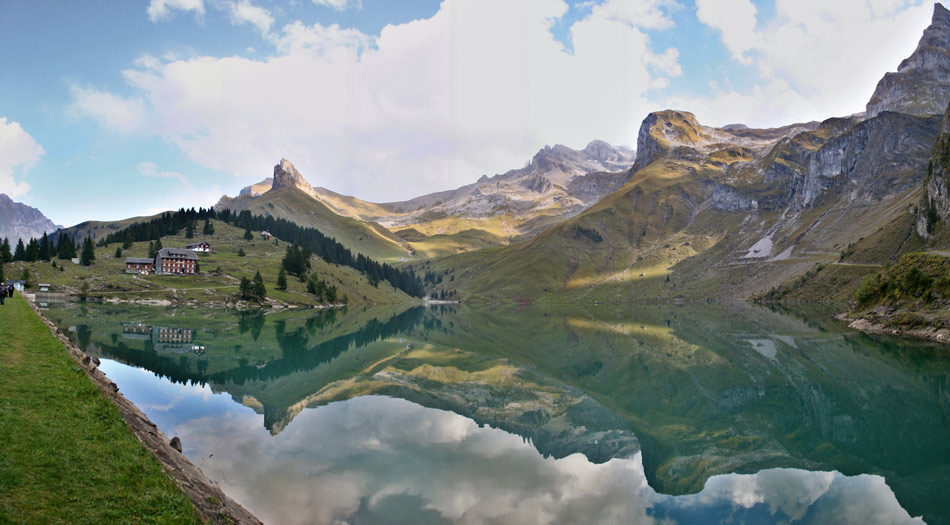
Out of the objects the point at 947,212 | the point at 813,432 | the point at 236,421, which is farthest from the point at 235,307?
the point at 947,212

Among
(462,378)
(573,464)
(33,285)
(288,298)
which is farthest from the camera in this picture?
(288,298)

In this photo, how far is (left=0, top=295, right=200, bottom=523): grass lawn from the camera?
10.7 meters

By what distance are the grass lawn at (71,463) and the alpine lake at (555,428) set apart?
19.8ft

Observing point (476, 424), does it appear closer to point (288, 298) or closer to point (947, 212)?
point (288, 298)

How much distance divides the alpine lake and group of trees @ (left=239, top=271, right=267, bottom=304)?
214 feet

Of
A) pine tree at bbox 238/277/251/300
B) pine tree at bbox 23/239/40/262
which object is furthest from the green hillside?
pine tree at bbox 23/239/40/262

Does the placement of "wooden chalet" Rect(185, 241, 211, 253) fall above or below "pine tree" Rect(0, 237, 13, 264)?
above

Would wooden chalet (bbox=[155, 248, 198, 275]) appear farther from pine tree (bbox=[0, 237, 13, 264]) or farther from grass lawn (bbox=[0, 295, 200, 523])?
grass lawn (bbox=[0, 295, 200, 523])

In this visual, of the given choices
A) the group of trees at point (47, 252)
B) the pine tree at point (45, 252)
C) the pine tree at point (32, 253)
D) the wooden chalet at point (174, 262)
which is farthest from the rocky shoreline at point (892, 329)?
the pine tree at point (32, 253)

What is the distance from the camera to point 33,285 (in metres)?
124

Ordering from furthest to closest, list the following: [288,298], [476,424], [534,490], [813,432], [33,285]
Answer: [288,298]
[33,285]
[476,424]
[813,432]
[534,490]

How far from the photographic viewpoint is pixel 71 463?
13172 mm

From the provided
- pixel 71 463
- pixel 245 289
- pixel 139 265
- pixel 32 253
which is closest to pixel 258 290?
pixel 245 289

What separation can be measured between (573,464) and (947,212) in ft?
525
